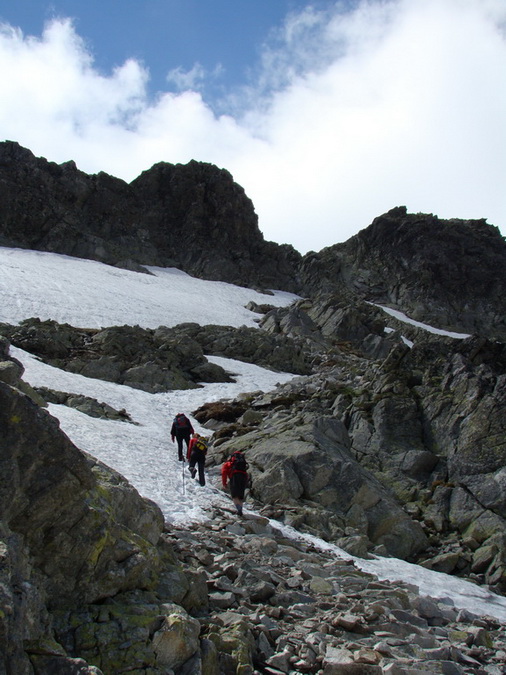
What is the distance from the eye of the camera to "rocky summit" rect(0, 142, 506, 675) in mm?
6488

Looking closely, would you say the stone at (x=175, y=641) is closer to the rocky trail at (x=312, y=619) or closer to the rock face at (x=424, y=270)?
the rocky trail at (x=312, y=619)

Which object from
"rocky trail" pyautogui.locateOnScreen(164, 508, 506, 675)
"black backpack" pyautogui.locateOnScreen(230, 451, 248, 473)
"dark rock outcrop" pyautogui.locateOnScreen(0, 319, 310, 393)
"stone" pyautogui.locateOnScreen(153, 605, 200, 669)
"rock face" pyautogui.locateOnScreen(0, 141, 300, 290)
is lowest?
"rocky trail" pyautogui.locateOnScreen(164, 508, 506, 675)

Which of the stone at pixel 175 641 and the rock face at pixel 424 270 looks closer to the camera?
the stone at pixel 175 641

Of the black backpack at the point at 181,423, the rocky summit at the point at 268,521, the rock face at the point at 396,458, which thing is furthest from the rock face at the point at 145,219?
the black backpack at the point at 181,423

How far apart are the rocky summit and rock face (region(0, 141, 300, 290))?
36878 mm

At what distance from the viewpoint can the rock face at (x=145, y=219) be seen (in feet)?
260

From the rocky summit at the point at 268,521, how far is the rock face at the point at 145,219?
36.9 metres

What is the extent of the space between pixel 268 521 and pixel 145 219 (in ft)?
270

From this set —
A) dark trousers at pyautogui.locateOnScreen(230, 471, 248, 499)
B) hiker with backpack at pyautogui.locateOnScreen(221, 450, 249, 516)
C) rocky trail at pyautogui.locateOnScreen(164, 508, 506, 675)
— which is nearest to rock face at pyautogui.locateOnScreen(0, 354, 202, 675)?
rocky trail at pyautogui.locateOnScreen(164, 508, 506, 675)

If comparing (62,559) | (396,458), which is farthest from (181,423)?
(62,559)

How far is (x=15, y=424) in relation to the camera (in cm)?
652

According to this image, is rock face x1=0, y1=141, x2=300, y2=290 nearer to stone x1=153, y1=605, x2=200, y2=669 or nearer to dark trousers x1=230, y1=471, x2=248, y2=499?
dark trousers x1=230, y1=471, x2=248, y2=499

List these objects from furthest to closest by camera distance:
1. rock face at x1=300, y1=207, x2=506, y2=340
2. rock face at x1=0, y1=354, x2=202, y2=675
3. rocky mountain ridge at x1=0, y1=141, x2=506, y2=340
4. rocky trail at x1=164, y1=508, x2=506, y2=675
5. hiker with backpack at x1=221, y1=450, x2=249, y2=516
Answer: rock face at x1=300, y1=207, x2=506, y2=340
rocky mountain ridge at x1=0, y1=141, x2=506, y2=340
hiker with backpack at x1=221, y1=450, x2=249, y2=516
rocky trail at x1=164, y1=508, x2=506, y2=675
rock face at x1=0, y1=354, x2=202, y2=675

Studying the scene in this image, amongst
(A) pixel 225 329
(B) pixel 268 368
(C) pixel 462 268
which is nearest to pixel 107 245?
(A) pixel 225 329
